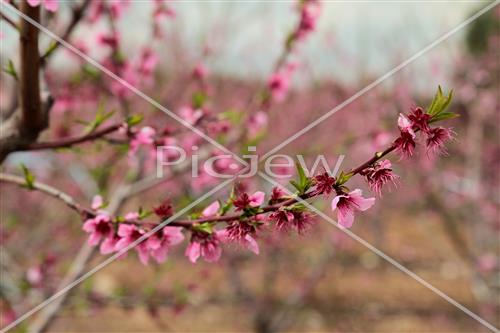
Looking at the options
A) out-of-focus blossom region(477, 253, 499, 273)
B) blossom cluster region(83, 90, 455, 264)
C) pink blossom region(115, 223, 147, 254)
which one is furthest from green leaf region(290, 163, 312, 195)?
out-of-focus blossom region(477, 253, 499, 273)

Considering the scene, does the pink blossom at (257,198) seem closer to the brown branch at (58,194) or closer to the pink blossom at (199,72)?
the brown branch at (58,194)

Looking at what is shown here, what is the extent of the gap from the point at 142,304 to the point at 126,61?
1668 millimetres

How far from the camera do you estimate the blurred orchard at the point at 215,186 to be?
1.47 m

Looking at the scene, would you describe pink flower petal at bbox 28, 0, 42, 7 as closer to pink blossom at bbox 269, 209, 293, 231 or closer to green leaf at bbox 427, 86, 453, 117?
pink blossom at bbox 269, 209, 293, 231

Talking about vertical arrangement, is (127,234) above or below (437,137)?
below

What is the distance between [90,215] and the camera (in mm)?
1604

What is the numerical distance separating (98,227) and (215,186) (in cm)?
262

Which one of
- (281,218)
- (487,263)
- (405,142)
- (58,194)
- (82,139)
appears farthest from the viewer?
(487,263)

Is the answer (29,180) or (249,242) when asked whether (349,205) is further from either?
(29,180)

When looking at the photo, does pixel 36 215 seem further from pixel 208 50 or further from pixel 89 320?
pixel 208 50

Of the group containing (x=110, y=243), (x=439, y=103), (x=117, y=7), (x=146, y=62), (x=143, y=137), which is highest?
(x=146, y=62)

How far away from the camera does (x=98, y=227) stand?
1.58 m

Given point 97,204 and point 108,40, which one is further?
point 108,40

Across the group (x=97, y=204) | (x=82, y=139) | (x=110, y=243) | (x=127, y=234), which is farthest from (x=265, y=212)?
(x=82, y=139)
